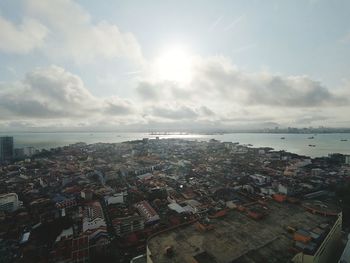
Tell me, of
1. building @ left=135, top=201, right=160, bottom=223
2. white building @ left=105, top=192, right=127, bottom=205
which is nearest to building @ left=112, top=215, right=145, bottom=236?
building @ left=135, top=201, right=160, bottom=223

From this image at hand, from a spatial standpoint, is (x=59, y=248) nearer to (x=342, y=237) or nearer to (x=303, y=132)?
(x=342, y=237)

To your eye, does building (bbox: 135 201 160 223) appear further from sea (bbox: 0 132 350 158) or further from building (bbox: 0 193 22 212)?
sea (bbox: 0 132 350 158)

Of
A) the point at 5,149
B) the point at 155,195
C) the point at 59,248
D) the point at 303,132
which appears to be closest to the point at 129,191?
the point at 155,195

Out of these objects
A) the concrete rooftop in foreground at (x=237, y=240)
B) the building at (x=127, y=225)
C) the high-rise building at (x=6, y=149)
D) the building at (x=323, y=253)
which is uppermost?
the high-rise building at (x=6, y=149)

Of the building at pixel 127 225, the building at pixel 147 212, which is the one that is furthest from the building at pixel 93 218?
the building at pixel 147 212

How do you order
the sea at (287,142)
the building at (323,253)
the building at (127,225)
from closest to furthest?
the building at (323,253), the building at (127,225), the sea at (287,142)

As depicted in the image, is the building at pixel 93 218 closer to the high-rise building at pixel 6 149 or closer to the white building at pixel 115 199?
the white building at pixel 115 199
